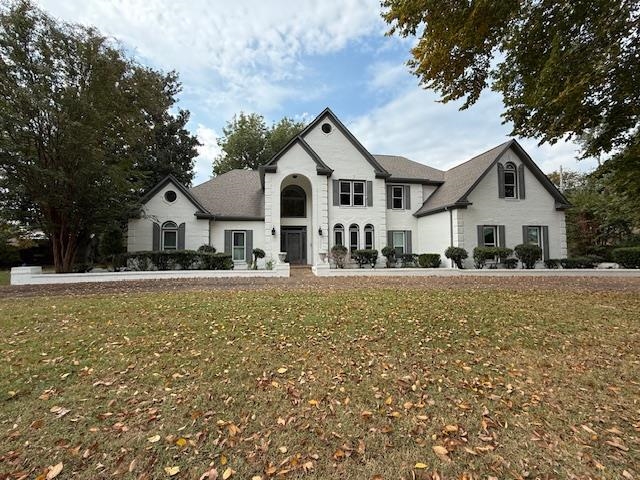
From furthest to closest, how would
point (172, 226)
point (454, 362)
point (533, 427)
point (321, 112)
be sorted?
1. point (321, 112)
2. point (172, 226)
3. point (454, 362)
4. point (533, 427)

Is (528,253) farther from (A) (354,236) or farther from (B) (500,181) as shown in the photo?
(A) (354,236)

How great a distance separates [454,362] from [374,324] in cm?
177

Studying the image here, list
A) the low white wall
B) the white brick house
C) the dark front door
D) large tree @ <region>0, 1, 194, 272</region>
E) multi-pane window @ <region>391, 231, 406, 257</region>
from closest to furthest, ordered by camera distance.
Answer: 1. the low white wall
2. large tree @ <region>0, 1, 194, 272</region>
3. the white brick house
4. the dark front door
5. multi-pane window @ <region>391, 231, 406, 257</region>

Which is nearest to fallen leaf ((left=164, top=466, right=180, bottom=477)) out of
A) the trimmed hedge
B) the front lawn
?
the front lawn

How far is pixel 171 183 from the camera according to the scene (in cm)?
1742

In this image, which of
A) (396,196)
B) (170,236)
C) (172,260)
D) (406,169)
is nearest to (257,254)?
(172,260)

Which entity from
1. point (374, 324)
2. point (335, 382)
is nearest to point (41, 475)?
point (335, 382)

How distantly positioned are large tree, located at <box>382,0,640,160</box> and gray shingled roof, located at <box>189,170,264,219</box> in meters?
12.9

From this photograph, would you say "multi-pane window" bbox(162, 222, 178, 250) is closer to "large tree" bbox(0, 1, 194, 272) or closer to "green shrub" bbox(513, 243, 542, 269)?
"large tree" bbox(0, 1, 194, 272)

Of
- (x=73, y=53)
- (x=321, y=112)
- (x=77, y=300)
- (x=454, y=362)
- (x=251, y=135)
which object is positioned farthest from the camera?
(x=251, y=135)

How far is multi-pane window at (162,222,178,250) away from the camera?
17.3 m

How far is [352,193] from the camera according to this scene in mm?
19125

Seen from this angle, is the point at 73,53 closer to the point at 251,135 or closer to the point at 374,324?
the point at 374,324

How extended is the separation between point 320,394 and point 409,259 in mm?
16308
